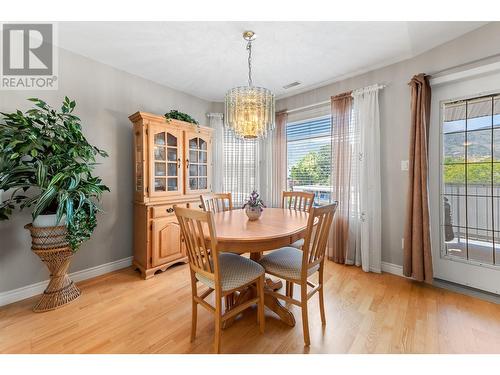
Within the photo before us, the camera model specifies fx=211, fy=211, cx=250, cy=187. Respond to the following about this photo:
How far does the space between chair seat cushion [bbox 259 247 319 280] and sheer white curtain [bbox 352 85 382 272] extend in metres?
1.26

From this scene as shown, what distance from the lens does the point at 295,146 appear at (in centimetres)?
346

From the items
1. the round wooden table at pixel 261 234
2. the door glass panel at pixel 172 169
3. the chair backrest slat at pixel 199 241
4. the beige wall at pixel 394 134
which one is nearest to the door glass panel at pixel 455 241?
the beige wall at pixel 394 134

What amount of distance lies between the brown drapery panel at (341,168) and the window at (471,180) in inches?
36.5

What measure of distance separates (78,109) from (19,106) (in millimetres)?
445

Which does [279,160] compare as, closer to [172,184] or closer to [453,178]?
[172,184]

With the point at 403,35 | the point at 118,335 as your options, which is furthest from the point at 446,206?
the point at 118,335

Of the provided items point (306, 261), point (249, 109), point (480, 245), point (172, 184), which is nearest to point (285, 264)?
point (306, 261)

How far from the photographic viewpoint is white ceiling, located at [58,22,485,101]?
1.86 metres

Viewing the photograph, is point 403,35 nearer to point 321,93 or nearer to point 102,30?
point 321,93

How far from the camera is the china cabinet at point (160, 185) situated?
2.46 meters

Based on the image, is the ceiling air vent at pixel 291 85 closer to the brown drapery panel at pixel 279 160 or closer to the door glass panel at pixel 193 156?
the brown drapery panel at pixel 279 160

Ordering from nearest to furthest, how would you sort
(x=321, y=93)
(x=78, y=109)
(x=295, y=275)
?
(x=295, y=275) < (x=78, y=109) < (x=321, y=93)

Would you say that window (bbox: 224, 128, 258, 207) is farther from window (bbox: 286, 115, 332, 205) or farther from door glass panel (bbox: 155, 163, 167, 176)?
door glass panel (bbox: 155, 163, 167, 176)
